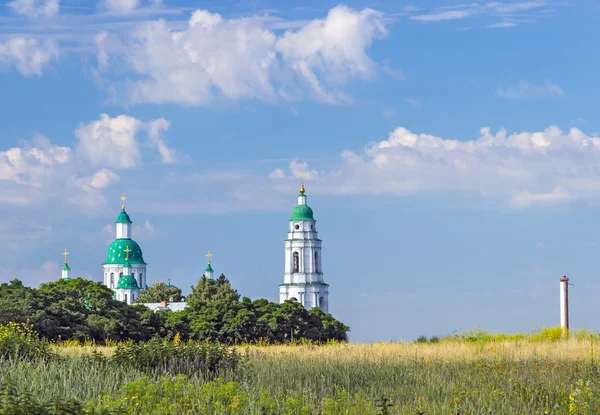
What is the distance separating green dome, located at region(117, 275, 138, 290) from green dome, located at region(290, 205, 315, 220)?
69.5 feet

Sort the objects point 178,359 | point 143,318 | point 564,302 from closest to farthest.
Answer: point 178,359 → point 564,302 → point 143,318

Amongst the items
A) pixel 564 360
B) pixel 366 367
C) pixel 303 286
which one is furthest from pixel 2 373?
pixel 303 286

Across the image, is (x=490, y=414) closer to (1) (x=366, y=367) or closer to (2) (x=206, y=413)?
(2) (x=206, y=413)

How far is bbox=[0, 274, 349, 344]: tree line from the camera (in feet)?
94.1

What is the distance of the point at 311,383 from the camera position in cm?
1310

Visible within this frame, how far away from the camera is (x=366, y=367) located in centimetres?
1513

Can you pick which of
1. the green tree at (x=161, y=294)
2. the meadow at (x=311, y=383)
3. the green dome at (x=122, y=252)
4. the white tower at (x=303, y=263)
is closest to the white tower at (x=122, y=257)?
the green dome at (x=122, y=252)

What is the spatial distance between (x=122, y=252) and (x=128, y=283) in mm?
13127

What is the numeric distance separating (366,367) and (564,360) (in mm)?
4307

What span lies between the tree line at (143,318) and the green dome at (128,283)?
2491 inches

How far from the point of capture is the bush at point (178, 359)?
13375mm

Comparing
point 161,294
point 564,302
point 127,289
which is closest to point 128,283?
point 127,289

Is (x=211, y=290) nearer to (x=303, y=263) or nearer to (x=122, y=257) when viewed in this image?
(x=303, y=263)

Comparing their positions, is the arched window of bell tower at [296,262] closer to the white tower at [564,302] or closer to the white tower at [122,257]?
the white tower at [122,257]
